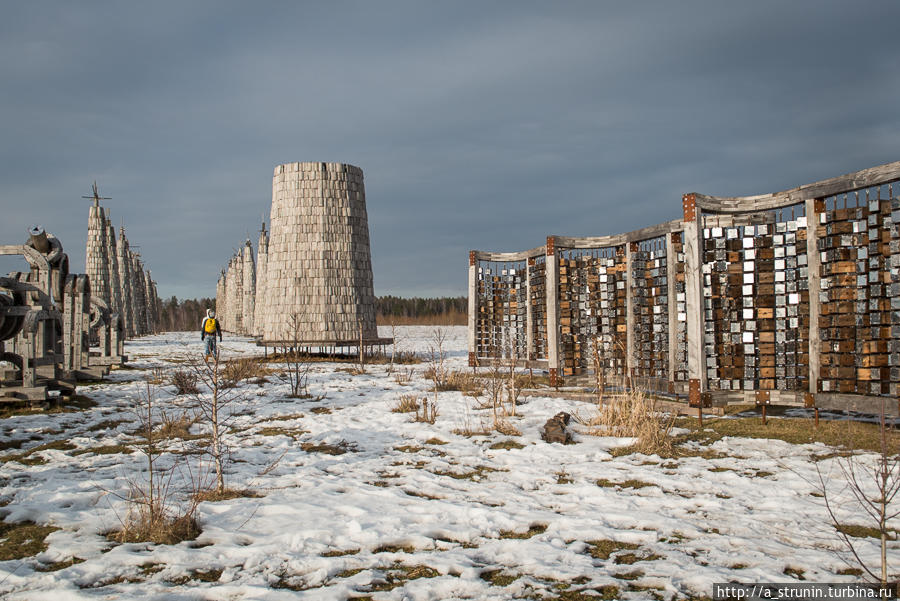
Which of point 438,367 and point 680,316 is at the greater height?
point 680,316

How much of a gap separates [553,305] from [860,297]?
18.2 ft

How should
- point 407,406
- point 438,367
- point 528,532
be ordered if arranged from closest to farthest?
point 528,532, point 407,406, point 438,367

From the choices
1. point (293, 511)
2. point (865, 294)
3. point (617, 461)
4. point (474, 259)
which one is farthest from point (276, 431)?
point (474, 259)

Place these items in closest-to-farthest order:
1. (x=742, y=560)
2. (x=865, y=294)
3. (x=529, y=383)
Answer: (x=742, y=560) → (x=865, y=294) → (x=529, y=383)

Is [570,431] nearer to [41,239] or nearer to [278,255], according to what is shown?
[41,239]

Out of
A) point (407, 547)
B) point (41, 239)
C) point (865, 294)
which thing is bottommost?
point (407, 547)

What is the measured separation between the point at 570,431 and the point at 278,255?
41.1ft

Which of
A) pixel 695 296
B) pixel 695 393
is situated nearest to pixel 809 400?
pixel 695 393

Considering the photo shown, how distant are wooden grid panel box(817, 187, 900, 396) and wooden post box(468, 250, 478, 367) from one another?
34.6ft

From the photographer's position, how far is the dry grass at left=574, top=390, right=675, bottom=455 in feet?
22.8

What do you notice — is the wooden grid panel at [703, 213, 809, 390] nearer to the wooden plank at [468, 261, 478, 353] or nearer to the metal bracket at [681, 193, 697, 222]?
the metal bracket at [681, 193, 697, 222]

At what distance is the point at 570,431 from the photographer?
800cm

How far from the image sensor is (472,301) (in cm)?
1773

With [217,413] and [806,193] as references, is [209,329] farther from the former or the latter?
[806,193]
